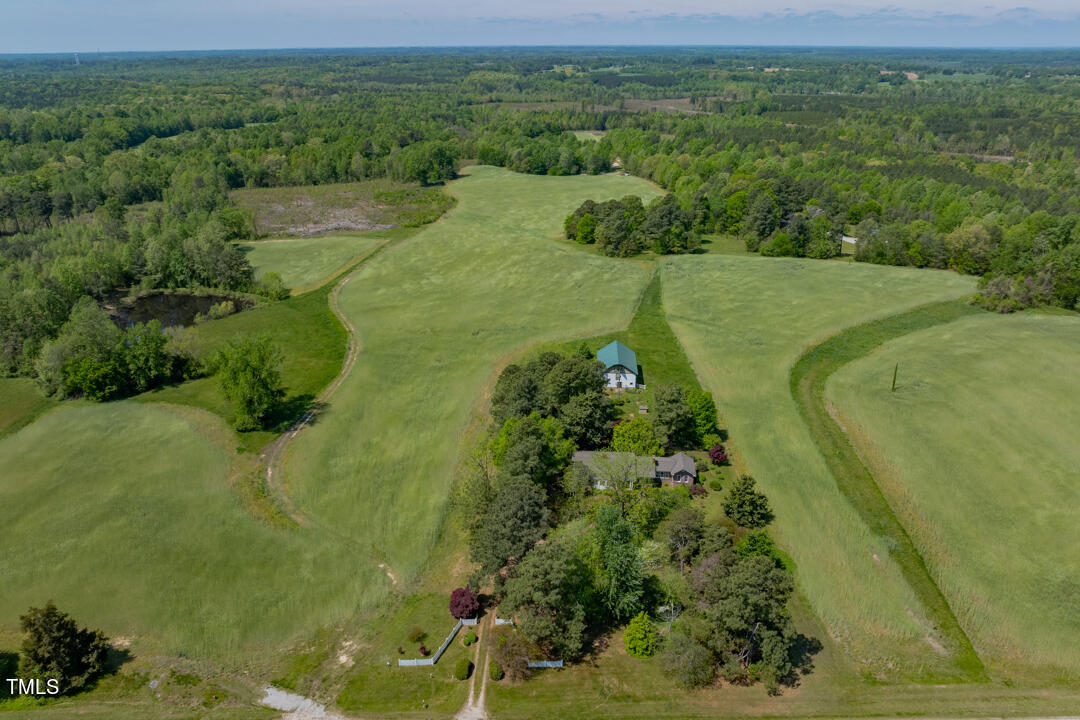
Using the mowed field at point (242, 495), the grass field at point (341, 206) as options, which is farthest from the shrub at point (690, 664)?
the grass field at point (341, 206)

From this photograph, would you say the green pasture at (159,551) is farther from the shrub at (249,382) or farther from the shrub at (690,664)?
the shrub at (690,664)

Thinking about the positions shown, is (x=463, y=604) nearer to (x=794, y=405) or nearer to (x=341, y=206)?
(x=794, y=405)

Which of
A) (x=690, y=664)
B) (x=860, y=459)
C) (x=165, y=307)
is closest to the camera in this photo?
(x=690, y=664)

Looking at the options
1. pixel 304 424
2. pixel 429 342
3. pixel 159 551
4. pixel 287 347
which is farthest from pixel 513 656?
pixel 287 347

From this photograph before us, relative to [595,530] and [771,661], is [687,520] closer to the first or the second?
[595,530]

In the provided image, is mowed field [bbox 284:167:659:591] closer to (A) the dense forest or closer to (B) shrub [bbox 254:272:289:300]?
(B) shrub [bbox 254:272:289:300]

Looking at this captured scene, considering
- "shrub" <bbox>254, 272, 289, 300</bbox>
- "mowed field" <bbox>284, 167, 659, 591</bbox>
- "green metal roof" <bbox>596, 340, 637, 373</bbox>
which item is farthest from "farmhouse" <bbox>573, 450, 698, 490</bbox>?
"shrub" <bbox>254, 272, 289, 300</bbox>

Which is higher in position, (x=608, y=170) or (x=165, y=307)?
(x=608, y=170)
